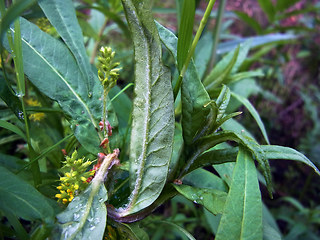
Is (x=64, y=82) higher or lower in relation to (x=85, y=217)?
higher

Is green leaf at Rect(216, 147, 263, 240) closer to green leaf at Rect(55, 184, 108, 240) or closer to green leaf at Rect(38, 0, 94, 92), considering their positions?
green leaf at Rect(55, 184, 108, 240)

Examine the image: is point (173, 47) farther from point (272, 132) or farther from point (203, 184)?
point (272, 132)

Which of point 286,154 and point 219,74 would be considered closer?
point 286,154

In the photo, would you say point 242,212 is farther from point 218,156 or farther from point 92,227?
point 92,227

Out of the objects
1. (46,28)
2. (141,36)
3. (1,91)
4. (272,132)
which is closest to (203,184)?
(141,36)

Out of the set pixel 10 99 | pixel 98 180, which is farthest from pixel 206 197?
pixel 10 99
